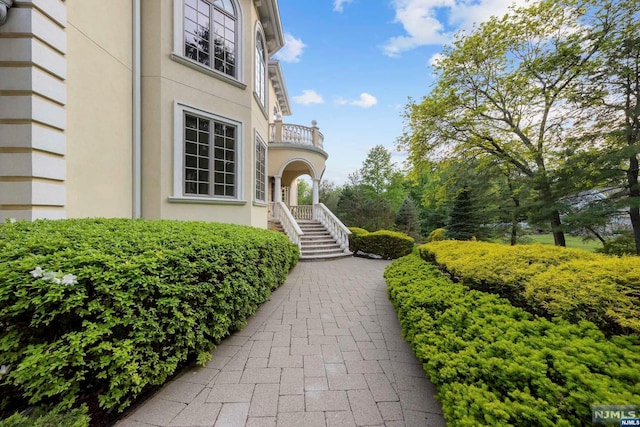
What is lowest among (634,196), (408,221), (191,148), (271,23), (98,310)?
(98,310)

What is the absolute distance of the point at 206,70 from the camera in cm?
614

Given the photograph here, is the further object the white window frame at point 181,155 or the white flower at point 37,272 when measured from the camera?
the white window frame at point 181,155

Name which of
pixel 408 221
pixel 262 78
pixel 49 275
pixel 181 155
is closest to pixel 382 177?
pixel 408 221

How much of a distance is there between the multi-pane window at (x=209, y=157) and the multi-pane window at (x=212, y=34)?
1637 mm

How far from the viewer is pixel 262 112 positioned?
878cm

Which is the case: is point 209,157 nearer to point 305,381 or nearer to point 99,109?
point 99,109

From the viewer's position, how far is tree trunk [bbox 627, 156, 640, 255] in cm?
691

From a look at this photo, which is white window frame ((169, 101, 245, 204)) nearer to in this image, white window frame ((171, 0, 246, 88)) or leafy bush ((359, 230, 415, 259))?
white window frame ((171, 0, 246, 88))

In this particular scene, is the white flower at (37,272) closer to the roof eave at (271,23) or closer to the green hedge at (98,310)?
the green hedge at (98,310)

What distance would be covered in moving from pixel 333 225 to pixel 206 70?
8060 mm

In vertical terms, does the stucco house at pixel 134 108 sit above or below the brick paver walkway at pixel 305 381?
above

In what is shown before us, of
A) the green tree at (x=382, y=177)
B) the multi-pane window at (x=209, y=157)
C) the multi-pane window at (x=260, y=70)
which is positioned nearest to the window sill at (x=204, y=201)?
the multi-pane window at (x=209, y=157)

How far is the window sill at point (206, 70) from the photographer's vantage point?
5721 millimetres

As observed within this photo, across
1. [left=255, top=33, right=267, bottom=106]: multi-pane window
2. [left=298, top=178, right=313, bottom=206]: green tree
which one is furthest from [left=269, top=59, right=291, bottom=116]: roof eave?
[left=298, top=178, right=313, bottom=206]: green tree
